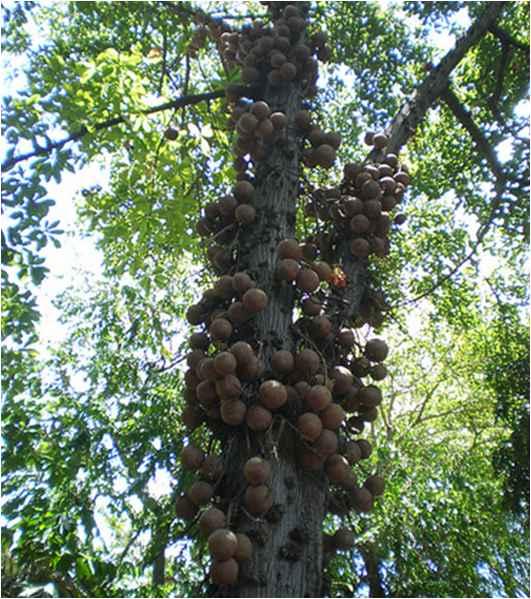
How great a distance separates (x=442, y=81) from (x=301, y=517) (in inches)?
95.5

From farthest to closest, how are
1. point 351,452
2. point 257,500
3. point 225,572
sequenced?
point 351,452 < point 257,500 < point 225,572

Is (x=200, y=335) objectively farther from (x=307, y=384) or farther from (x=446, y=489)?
(x=446, y=489)

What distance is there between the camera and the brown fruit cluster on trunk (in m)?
1.55

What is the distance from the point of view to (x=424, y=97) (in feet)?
9.77

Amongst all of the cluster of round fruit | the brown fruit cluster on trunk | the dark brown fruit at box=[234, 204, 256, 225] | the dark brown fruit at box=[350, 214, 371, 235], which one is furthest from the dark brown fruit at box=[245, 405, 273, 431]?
the cluster of round fruit

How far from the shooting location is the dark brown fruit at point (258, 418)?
1646 mm

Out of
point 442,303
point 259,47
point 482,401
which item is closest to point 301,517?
point 259,47

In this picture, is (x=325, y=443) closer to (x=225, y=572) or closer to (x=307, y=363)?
(x=307, y=363)

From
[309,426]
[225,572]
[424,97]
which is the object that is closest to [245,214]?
[309,426]

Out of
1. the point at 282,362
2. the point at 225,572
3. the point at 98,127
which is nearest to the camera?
the point at 225,572

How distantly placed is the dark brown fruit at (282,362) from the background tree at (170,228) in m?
0.69

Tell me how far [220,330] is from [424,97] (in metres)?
1.84

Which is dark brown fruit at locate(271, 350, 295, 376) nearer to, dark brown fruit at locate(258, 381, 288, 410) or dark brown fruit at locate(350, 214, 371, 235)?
dark brown fruit at locate(258, 381, 288, 410)

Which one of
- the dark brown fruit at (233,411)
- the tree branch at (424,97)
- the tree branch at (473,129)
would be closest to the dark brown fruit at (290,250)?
the dark brown fruit at (233,411)
